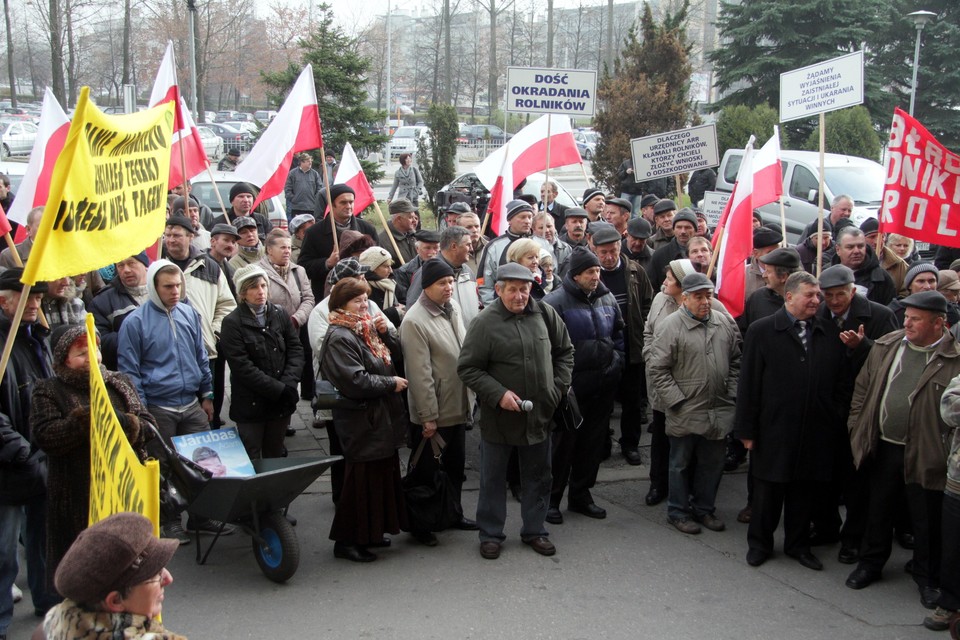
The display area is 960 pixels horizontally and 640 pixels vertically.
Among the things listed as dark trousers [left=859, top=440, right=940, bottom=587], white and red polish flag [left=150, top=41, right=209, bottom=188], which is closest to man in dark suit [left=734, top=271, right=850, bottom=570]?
dark trousers [left=859, top=440, right=940, bottom=587]

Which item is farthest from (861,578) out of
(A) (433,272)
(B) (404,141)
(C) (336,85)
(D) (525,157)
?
(B) (404,141)

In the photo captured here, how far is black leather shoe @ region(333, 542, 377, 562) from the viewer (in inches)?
238

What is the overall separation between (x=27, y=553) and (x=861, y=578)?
4925 mm

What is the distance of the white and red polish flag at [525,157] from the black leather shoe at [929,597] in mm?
5745

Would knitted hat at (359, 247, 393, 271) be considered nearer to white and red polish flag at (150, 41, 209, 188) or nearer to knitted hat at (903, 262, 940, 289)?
white and red polish flag at (150, 41, 209, 188)

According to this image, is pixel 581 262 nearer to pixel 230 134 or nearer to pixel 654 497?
pixel 654 497

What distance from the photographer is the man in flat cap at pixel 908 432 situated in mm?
5430

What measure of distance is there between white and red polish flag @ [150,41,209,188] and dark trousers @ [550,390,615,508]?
183 inches

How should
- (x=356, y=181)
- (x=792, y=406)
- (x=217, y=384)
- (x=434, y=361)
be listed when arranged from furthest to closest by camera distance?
(x=356, y=181) → (x=217, y=384) → (x=434, y=361) → (x=792, y=406)

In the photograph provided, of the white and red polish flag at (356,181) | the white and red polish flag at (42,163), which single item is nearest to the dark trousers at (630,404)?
the white and red polish flag at (356,181)

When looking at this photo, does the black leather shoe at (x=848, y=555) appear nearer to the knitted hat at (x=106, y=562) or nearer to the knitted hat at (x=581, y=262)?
the knitted hat at (x=581, y=262)

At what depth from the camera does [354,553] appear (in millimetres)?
6039

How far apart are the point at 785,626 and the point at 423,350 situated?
275 centimetres

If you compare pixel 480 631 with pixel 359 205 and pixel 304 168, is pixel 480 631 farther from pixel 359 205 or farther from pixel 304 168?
pixel 304 168
